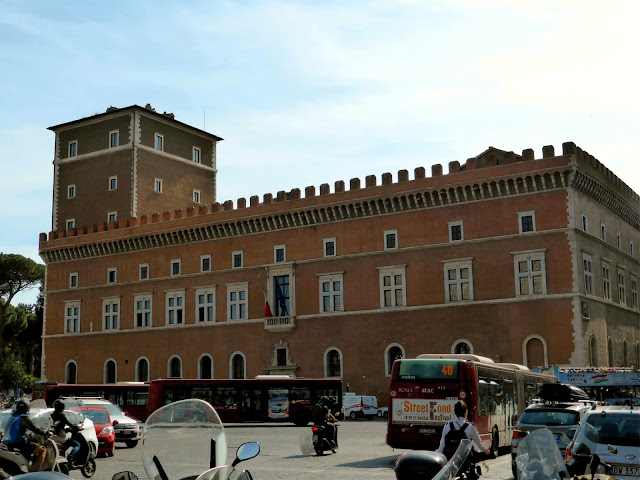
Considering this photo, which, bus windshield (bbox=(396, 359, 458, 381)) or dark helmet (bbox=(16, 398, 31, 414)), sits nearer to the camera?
dark helmet (bbox=(16, 398, 31, 414))

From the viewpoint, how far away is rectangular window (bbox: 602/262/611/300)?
36.4m

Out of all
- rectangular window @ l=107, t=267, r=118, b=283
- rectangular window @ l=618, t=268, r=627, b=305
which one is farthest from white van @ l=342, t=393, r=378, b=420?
rectangular window @ l=107, t=267, r=118, b=283

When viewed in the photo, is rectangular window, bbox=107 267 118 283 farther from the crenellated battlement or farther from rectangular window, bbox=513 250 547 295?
rectangular window, bbox=513 250 547 295

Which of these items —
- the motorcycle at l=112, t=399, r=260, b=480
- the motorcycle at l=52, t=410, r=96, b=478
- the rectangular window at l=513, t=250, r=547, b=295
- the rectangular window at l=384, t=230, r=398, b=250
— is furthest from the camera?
the rectangular window at l=384, t=230, r=398, b=250

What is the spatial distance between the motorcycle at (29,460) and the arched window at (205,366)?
3109 cm

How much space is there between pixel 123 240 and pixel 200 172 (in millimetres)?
8117

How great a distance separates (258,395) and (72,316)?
65.7ft

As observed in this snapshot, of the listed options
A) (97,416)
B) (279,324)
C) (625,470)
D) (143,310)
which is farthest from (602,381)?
(143,310)

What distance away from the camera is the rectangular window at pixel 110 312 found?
4688 cm

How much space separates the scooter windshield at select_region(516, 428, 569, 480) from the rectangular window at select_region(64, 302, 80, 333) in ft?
152

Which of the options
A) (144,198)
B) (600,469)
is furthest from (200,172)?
(600,469)

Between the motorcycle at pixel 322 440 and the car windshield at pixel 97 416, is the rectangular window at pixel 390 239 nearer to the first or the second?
the motorcycle at pixel 322 440

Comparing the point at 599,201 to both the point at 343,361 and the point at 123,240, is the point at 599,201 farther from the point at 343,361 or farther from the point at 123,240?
the point at 123,240

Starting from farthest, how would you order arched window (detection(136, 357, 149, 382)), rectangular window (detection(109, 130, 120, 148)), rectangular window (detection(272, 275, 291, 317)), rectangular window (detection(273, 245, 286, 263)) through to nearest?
rectangular window (detection(109, 130, 120, 148)), arched window (detection(136, 357, 149, 382)), rectangular window (detection(273, 245, 286, 263)), rectangular window (detection(272, 275, 291, 317))
